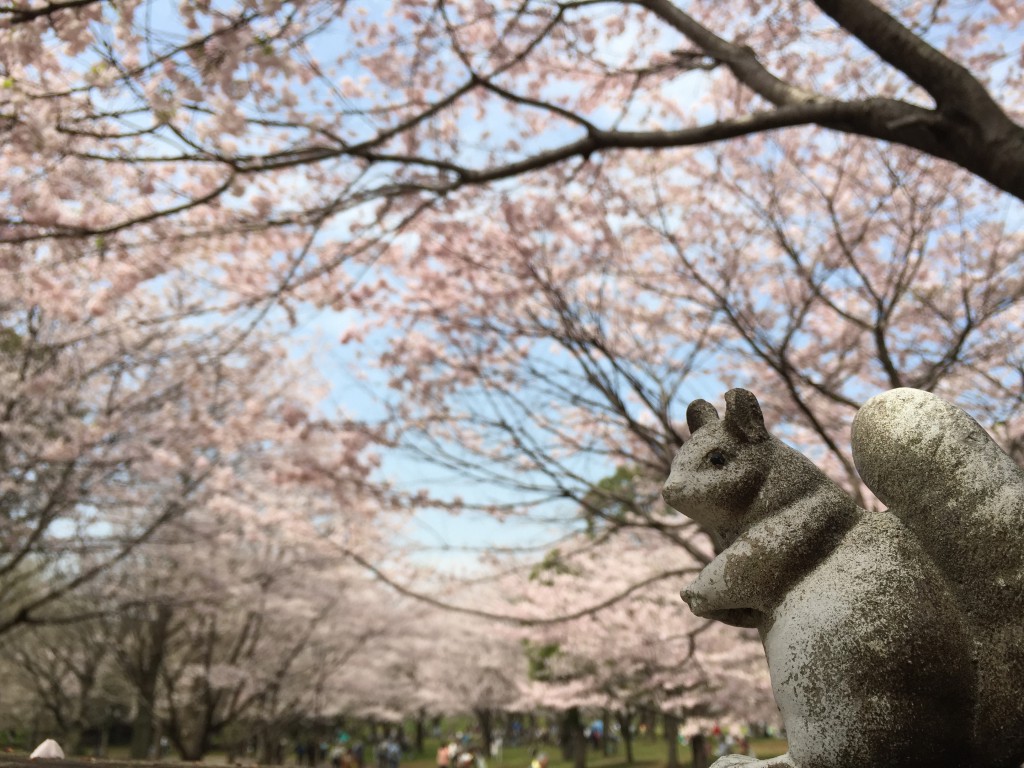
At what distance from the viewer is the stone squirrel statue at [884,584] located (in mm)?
1385

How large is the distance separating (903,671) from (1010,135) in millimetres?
2923

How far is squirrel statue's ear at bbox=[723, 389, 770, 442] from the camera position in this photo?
5.63 feet

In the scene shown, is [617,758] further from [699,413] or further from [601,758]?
[699,413]

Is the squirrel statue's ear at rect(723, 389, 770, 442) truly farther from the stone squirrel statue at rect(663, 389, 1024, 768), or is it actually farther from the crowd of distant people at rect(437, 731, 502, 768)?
the crowd of distant people at rect(437, 731, 502, 768)

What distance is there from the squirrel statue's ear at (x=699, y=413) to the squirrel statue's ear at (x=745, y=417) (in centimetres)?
16

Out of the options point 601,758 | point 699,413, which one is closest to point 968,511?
point 699,413

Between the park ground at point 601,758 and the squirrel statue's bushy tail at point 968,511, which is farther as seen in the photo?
the park ground at point 601,758

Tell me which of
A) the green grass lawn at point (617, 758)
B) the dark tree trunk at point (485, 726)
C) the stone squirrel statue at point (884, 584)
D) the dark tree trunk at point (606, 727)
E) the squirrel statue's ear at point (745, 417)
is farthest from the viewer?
the dark tree trunk at point (485, 726)

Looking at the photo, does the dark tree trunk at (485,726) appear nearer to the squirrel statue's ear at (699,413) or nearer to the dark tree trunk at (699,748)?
the dark tree trunk at (699,748)

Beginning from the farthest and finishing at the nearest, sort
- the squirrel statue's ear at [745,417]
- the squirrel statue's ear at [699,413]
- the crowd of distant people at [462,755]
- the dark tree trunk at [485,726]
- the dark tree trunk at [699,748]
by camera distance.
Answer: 1. the dark tree trunk at [485,726]
2. the crowd of distant people at [462,755]
3. the dark tree trunk at [699,748]
4. the squirrel statue's ear at [699,413]
5. the squirrel statue's ear at [745,417]

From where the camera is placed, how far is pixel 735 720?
46.7 feet

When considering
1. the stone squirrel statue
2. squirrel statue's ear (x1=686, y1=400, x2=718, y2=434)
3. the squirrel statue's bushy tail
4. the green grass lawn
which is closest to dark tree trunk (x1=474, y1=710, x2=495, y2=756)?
the green grass lawn

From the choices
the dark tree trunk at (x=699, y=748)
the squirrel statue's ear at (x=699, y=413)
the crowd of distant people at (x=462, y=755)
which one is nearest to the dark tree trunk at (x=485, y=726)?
the crowd of distant people at (x=462, y=755)

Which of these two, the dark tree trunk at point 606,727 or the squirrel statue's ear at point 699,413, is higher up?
the squirrel statue's ear at point 699,413
